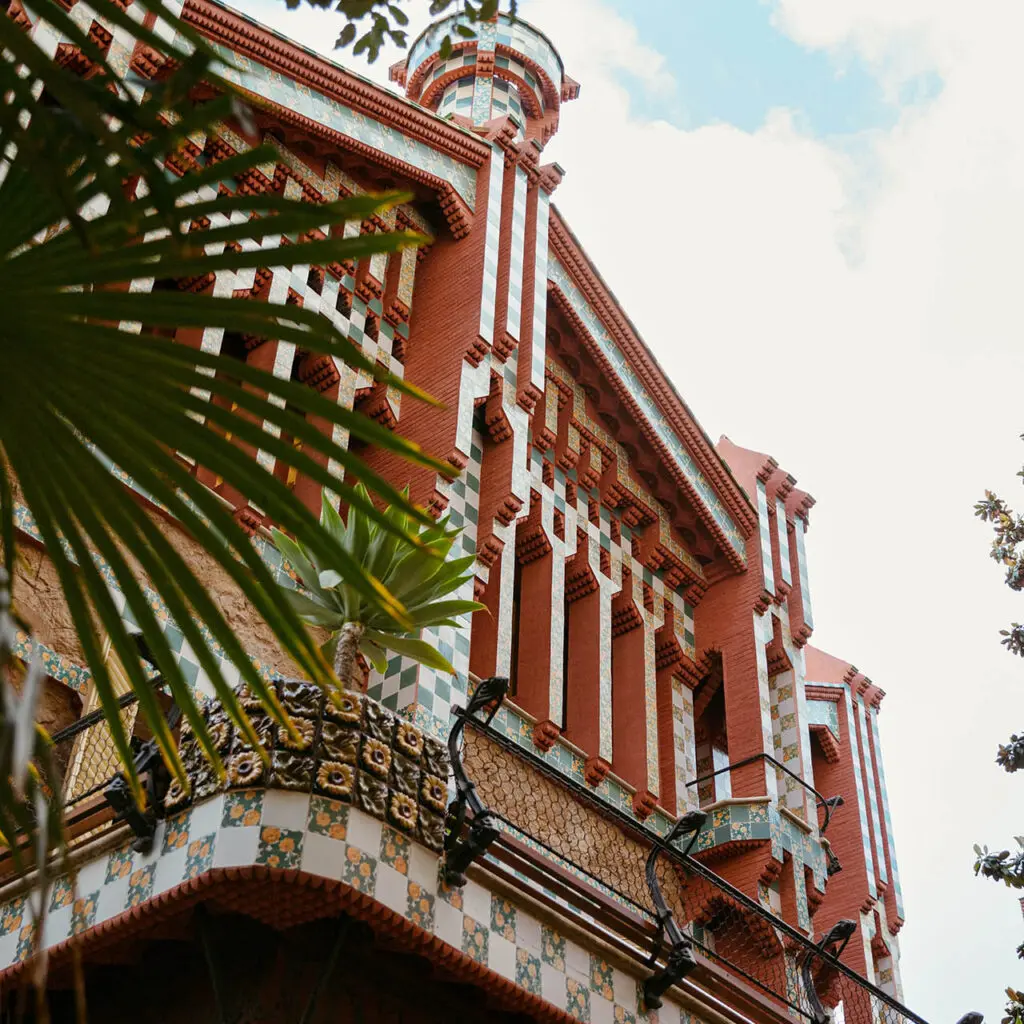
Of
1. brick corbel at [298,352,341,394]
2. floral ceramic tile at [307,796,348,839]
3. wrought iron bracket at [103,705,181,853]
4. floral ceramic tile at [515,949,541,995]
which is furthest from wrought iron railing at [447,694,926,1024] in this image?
brick corbel at [298,352,341,394]

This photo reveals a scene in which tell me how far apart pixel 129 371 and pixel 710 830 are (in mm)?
10427

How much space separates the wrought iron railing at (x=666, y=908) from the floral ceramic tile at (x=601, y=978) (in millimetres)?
127

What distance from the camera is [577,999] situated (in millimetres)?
6566

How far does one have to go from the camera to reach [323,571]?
666 centimetres

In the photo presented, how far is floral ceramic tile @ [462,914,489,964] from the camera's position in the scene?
6.07 meters

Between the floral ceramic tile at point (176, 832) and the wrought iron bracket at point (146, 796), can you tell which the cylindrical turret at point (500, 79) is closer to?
the wrought iron bracket at point (146, 796)

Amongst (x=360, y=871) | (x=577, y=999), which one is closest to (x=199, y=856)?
(x=360, y=871)

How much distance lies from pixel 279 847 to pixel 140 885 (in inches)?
26.1

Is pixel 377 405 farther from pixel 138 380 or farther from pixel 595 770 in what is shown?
pixel 138 380

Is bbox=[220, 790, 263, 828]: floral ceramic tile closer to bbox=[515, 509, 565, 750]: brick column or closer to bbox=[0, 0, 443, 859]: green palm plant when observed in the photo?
bbox=[0, 0, 443, 859]: green palm plant

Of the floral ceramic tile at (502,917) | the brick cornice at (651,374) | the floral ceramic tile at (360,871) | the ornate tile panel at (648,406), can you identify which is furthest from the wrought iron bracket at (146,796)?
the brick cornice at (651,374)

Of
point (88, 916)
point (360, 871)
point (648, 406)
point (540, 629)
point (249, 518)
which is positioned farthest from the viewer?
point (648, 406)

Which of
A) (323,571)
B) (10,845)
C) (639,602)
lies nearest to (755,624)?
(639,602)

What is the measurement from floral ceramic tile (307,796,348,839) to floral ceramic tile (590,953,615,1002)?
66.1 inches
